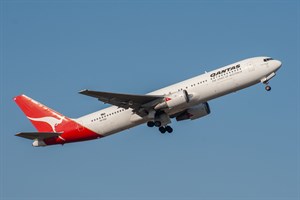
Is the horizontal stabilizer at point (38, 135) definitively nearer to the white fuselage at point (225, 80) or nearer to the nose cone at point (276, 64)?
the white fuselage at point (225, 80)

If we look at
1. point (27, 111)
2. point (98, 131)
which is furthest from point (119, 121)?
point (27, 111)

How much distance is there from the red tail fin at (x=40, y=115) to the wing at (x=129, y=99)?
6.66m

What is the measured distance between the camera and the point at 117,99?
54.9 m

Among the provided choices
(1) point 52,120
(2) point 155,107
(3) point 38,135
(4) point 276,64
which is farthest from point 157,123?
(4) point 276,64

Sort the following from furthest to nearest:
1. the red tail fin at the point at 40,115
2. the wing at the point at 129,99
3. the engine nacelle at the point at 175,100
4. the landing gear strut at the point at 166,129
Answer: the landing gear strut at the point at 166,129, the red tail fin at the point at 40,115, the engine nacelle at the point at 175,100, the wing at the point at 129,99

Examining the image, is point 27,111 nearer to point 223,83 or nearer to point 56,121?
point 56,121

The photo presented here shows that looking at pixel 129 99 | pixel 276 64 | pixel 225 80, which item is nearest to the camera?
pixel 225 80

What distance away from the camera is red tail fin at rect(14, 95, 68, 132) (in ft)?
197

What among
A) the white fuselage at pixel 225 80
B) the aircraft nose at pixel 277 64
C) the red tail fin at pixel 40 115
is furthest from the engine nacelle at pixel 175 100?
the red tail fin at pixel 40 115

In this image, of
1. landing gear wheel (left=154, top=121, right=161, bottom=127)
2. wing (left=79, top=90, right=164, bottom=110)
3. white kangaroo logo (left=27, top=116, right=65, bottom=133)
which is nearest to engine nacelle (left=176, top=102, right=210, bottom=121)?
landing gear wheel (left=154, top=121, right=161, bottom=127)

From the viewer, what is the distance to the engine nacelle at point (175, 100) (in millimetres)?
54000

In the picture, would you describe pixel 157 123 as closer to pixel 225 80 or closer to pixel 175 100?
pixel 175 100

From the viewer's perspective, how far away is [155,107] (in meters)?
55.7

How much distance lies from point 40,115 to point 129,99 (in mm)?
11223
